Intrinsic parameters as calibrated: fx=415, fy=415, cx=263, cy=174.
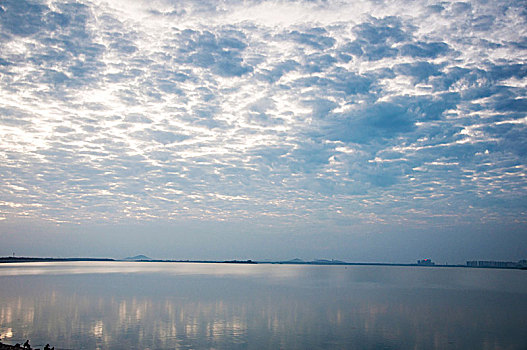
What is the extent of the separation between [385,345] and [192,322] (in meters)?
19.0

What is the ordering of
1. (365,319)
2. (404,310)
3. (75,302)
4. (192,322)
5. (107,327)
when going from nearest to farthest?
(107,327) < (192,322) < (365,319) < (404,310) < (75,302)

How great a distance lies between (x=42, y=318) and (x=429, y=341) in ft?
123

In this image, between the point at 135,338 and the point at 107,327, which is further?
the point at 107,327

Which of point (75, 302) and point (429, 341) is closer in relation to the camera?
point (429, 341)

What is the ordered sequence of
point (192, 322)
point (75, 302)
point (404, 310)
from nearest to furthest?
point (192, 322) → point (404, 310) → point (75, 302)

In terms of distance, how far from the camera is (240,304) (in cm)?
5731

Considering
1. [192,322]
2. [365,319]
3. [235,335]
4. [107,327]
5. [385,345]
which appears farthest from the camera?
[365,319]

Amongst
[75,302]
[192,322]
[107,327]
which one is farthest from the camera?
[75,302]

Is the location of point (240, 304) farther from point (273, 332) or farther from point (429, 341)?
point (429, 341)

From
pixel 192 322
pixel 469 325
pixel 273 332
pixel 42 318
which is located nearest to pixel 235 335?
pixel 273 332

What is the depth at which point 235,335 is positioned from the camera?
36.1 metres

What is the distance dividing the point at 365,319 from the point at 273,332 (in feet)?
42.3

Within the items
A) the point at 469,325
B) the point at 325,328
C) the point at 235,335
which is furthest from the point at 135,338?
the point at 469,325

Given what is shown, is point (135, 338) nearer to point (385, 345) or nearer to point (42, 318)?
point (42, 318)
